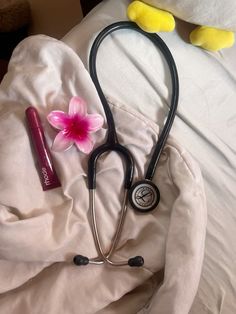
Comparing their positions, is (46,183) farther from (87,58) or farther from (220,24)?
(220,24)

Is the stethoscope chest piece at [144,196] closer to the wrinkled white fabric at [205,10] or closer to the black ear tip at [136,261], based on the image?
the black ear tip at [136,261]

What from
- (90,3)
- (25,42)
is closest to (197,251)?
(25,42)

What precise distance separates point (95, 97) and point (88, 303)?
34 cm

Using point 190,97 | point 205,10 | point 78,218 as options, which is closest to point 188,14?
point 205,10

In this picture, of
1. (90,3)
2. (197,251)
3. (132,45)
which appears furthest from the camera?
(90,3)

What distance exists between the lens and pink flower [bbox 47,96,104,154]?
65 centimetres

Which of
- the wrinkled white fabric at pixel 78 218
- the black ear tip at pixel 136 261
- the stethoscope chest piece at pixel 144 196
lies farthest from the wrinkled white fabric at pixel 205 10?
the black ear tip at pixel 136 261

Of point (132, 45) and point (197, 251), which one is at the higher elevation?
point (132, 45)

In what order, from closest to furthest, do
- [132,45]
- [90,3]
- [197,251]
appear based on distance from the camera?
[197,251] → [132,45] → [90,3]

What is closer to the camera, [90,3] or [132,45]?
[132,45]

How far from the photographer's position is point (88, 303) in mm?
625

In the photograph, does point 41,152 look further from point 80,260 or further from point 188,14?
point 188,14

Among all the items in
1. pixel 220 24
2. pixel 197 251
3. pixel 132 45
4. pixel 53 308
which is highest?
pixel 220 24

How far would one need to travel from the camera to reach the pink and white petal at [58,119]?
642mm
